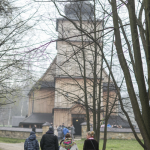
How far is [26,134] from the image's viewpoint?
21047 millimetres

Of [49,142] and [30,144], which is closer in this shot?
[49,142]

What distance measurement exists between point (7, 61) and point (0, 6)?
8.08 ft

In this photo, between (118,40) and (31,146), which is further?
(31,146)

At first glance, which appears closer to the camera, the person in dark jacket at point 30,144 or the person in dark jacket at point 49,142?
the person in dark jacket at point 49,142

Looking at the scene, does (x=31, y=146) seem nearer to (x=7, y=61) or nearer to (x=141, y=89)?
(x=7, y=61)

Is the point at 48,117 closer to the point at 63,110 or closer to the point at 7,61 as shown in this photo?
the point at 63,110

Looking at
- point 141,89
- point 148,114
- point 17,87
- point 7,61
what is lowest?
point 148,114

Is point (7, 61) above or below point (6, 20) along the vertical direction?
below

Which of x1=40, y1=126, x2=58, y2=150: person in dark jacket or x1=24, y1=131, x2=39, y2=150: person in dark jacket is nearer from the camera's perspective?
x1=40, y1=126, x2=58, y2=150: person in dark jacket

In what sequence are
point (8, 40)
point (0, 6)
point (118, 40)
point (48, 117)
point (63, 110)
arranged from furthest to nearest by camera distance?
1. point (48, 117)
2. point (63, 110)
3. point (8, 40)
4. point (0, 6)
5. point (118, 40)

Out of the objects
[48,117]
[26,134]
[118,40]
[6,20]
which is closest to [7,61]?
[6,20]

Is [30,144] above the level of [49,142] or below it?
below

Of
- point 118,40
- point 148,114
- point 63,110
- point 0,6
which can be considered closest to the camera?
point 148,114

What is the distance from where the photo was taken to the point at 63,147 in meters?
6.37
